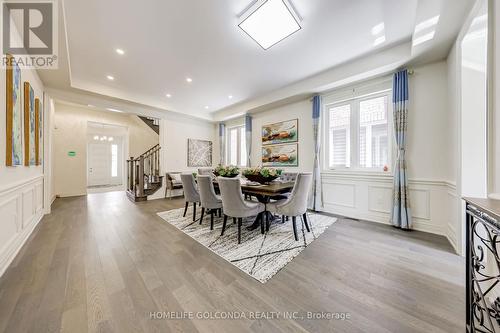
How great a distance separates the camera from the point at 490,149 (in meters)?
1.37

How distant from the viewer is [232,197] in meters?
2.38

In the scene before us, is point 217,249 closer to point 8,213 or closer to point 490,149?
point 8,213

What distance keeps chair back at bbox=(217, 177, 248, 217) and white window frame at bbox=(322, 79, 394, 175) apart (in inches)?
96.4

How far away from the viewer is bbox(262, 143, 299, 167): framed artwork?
14.8 feet

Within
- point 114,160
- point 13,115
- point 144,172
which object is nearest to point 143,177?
point 144,172

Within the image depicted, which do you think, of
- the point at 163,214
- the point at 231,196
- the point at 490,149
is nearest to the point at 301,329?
the point at 231,196

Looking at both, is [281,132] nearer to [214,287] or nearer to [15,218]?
[214,287]

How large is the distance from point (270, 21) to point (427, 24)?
1.85 meters

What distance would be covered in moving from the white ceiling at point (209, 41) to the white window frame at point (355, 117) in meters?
0.69

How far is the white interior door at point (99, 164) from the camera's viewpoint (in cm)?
784

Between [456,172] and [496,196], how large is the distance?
1250 millimetres

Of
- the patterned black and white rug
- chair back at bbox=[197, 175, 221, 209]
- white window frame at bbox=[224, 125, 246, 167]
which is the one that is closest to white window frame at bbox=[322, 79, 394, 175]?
the patterned black and white rug

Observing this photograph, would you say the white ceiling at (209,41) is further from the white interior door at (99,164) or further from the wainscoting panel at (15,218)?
the white interior door at (99,164)

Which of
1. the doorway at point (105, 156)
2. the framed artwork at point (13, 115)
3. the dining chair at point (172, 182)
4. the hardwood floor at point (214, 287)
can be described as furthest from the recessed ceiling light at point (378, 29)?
Answer: the doorway at point (105, 156)
